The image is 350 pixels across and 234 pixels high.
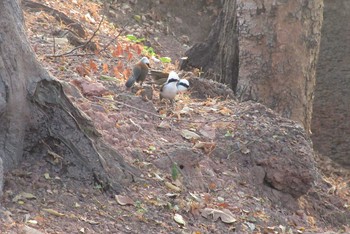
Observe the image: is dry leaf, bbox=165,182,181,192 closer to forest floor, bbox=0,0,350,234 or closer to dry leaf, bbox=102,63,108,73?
forest floor, bbox=0,0,350,234

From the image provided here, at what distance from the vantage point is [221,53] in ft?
28.3

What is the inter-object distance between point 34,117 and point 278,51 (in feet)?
11.0

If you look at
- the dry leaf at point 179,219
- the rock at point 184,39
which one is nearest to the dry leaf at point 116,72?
the dry leaf at point 179,219

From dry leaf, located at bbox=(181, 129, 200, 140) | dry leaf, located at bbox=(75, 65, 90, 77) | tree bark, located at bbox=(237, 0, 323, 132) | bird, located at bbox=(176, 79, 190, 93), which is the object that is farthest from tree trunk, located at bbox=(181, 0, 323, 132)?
dry leaf, located at bbox=(75, 65, 90, 77)

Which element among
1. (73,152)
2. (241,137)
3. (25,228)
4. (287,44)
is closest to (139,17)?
(287,44)

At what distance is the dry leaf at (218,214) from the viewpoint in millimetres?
5633

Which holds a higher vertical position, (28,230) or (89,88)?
(89,88)

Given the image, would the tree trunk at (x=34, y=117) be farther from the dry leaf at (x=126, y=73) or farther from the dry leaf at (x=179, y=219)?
the dry leaf at (x=126, y=73)

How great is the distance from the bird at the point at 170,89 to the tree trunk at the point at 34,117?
1.49 m

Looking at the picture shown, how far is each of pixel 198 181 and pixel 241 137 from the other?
791 millimetres

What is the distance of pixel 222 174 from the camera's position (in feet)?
→ 20.9

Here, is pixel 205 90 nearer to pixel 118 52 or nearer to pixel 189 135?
pixel 118 52

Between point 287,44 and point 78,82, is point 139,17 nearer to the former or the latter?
point 287,44

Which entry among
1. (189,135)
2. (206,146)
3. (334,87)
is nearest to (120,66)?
(189,135)
